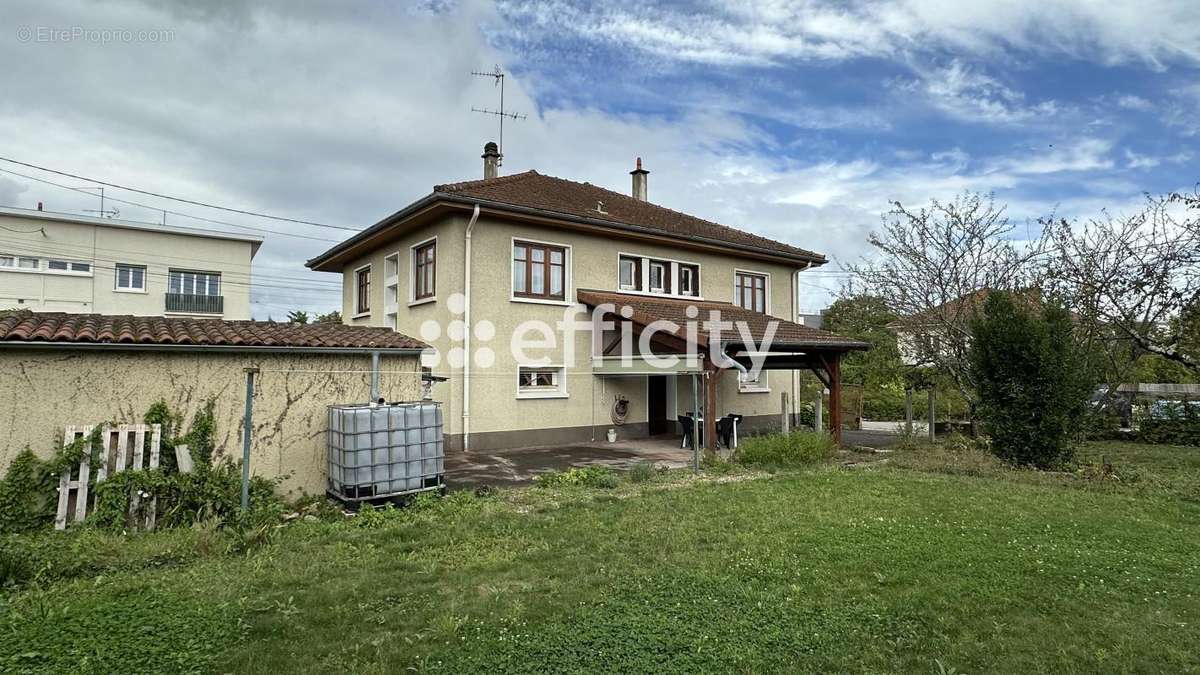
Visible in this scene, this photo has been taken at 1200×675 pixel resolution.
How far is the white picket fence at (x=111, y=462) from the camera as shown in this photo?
640cm

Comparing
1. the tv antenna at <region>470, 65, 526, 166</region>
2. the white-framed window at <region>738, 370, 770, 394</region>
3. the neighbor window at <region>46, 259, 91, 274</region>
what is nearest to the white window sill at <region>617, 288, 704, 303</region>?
the white-framed window at <region>738, 370, 770, 394</region>

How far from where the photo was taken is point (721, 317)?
16.7m

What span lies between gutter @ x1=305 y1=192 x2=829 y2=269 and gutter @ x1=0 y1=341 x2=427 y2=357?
533cm

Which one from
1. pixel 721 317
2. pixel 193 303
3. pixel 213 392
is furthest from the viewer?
pixel 193 303

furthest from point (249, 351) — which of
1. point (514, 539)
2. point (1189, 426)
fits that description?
point (1189, 426)

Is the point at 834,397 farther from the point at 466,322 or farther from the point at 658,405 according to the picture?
the point at 466,322

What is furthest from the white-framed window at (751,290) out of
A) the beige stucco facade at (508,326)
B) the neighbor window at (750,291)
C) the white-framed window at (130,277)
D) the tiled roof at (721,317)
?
the white-framed window at (130,277)

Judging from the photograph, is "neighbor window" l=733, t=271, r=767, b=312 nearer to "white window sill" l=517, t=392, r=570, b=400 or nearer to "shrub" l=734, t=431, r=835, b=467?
"white window sill" l=517, t=392, r=570, b=400

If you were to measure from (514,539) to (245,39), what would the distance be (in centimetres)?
1119

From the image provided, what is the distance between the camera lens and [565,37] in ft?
40.7

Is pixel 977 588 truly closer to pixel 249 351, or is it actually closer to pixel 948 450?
pixel 249 351

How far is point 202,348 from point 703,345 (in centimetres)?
881

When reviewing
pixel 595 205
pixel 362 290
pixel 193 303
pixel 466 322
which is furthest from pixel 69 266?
pixel 595 205

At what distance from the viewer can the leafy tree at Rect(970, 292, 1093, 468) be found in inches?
431
